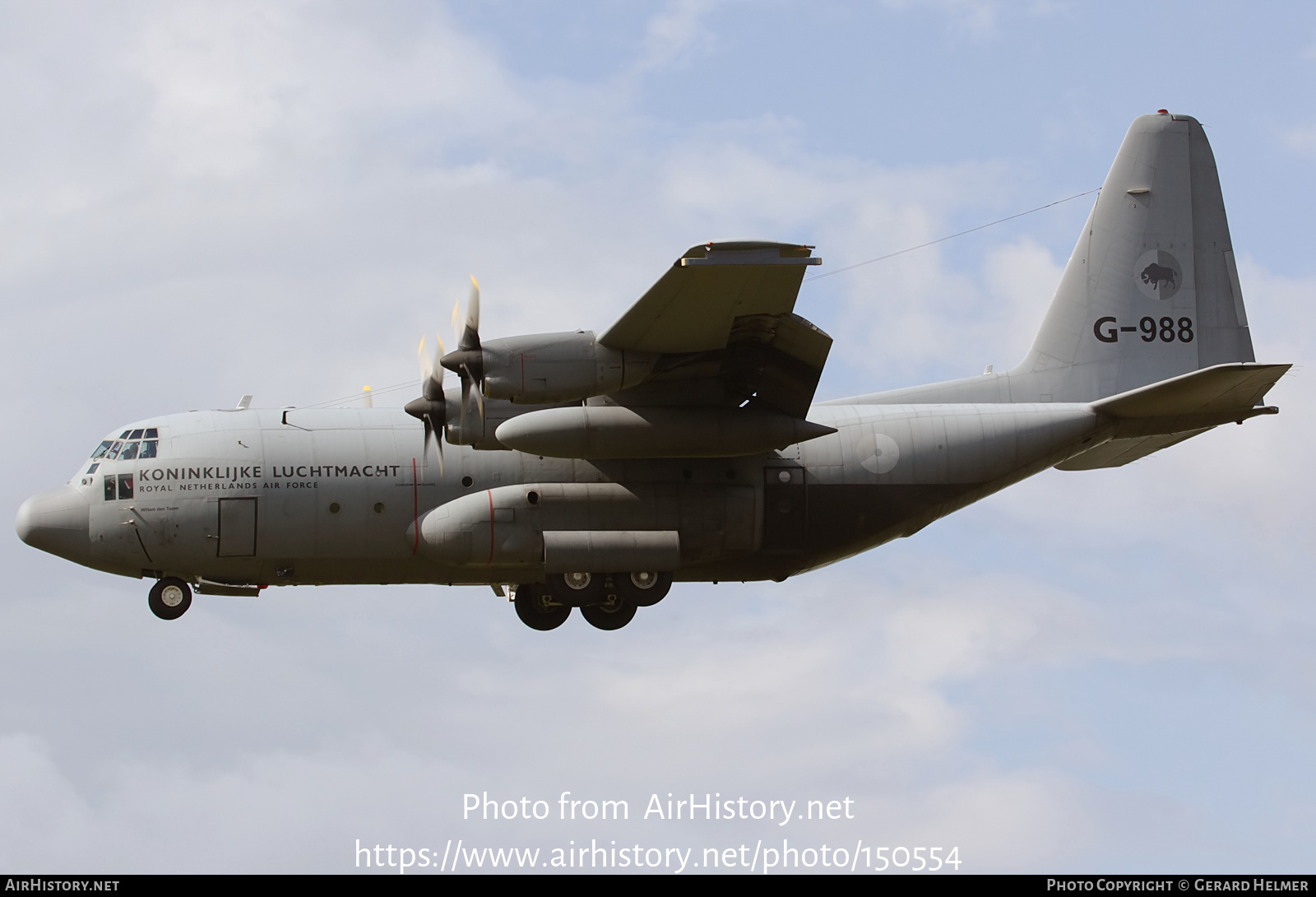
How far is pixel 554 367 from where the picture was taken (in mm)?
19859

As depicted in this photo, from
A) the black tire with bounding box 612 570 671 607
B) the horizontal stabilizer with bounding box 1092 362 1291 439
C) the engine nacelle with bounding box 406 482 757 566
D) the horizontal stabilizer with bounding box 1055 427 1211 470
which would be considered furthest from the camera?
the horizontal stabilizer with bounding box 1055 427 1211 470

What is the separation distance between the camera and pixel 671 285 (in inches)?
755

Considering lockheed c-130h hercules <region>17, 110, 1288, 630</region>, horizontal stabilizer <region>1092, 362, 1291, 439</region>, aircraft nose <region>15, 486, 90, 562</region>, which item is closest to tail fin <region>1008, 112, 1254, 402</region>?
horizontal stabilizer <region>1092, 362, 1291, 439</region>

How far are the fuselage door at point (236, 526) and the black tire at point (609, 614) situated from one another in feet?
14.8

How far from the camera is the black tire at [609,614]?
22875 mm

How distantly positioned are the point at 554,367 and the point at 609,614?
447 cm

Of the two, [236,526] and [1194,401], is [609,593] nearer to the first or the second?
[236,526]

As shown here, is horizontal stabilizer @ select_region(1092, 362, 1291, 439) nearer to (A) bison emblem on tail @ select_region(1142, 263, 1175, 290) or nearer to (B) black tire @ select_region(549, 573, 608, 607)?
(A) bison emblem on tail @ select_region(1142, 263, 1175, 290)

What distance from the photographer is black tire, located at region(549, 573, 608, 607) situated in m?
22.1

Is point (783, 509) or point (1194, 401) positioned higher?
point (1194, 401)

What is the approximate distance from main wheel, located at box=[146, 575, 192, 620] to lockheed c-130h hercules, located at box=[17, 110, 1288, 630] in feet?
0.08

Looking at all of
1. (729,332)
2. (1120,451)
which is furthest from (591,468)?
(1120,451)

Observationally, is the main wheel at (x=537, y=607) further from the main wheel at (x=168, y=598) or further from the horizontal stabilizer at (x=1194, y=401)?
the horizontal stabilizer at (x=1194, y=401)
